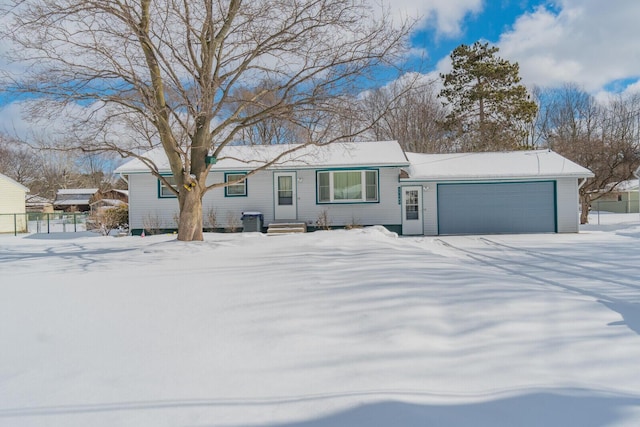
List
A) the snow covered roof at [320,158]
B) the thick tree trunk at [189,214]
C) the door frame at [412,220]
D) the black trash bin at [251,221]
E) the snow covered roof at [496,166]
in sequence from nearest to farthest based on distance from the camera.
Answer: the thick tree trunk at [189,214] < the black trash bin at [251,221] < the snow covered roof at [320,158] < the snow covered roof at [496,166] < the door frame at [412,220]

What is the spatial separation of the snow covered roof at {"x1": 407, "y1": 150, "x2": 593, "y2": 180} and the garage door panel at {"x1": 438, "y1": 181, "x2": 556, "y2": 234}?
49 centimetres

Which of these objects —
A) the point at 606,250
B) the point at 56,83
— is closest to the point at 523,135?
the point at 606,250

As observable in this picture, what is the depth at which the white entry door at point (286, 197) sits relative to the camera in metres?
16.1

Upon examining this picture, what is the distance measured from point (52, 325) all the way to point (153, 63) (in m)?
7.08

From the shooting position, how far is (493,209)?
1636cm

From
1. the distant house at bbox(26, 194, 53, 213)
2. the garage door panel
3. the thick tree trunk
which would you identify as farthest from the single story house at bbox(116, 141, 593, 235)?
the distant house at bbox(26, 194, 53, 213)

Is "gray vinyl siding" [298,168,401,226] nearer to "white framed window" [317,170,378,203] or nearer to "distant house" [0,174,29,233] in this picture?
"white framed window" [317,170,378,203]

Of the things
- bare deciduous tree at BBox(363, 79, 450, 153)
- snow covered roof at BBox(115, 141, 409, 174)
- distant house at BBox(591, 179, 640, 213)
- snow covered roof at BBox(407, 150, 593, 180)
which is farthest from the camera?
distant house at BBox(591, 179, 640, 213)

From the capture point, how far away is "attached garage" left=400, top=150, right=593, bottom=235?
A: 52.4 ft

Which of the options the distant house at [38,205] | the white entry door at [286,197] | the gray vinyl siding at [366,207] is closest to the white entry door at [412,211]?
the gray vinyl siding at [366,207]

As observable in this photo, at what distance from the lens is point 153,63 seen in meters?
9.19

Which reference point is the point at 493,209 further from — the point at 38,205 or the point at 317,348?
the point at 38,205

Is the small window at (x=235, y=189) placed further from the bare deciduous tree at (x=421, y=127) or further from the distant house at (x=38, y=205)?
the distant house at (x=38, y=205)

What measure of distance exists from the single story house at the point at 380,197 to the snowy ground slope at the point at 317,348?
984cm
